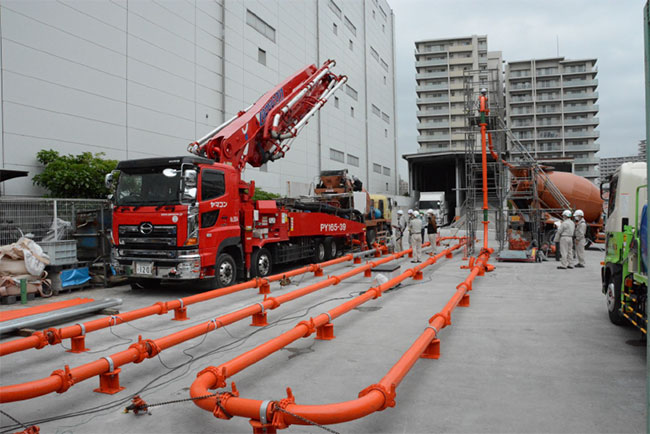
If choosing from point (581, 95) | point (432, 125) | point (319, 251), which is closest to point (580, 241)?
point (319, 251)

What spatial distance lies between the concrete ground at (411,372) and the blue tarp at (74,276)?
4.90 feet

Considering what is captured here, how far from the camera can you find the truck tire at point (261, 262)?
10.7 metres

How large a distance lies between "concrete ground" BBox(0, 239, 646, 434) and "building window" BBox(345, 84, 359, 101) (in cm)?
2899

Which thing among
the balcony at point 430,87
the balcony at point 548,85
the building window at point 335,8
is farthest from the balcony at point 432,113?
the building window at point 335,8

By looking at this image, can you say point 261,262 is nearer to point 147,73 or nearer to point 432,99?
point 147,73

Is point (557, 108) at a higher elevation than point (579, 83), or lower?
lower

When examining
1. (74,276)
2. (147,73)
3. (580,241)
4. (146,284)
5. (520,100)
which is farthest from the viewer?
(520,100)

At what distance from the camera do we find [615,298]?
6215 millimetres

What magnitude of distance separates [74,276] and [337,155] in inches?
957

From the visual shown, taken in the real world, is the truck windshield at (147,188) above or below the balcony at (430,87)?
below

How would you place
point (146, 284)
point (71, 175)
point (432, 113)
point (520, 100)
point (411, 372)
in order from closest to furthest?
point (411, 372)
point (146, 284)
point (71, 175)
point (520, 100)
point (432, 113)

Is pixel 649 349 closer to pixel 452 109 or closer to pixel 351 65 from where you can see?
pixel 351 65

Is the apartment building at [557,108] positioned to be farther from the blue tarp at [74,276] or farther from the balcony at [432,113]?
the blue tarp at [74,276]

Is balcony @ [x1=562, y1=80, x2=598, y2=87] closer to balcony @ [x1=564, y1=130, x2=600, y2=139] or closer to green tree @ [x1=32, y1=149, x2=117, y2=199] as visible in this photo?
balcony @ [x1=564, y1=130, x2=600, y2=139]
